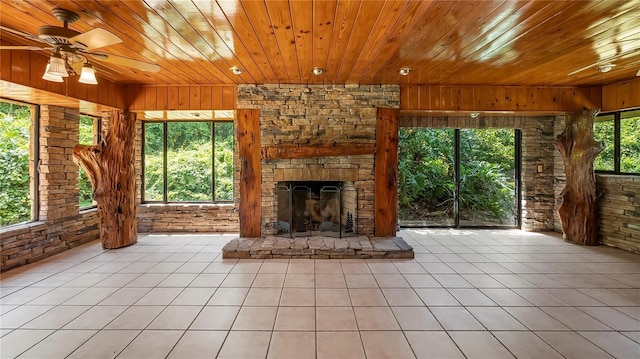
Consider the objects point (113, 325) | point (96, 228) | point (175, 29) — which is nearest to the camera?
point (113, 325)

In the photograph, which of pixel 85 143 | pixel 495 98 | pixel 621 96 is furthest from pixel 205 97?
pixel 621 96

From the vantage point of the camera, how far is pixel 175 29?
2502 mm

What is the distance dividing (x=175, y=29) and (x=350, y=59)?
179cm

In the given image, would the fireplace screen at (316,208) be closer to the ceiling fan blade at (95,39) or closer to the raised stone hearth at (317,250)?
the raised stone hearth at (317,250)

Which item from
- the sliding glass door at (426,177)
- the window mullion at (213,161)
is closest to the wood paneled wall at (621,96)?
the sliding glass door at (426,177)

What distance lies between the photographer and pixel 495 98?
432 centimetres

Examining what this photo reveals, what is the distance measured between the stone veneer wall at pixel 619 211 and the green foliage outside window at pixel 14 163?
834 centimetres

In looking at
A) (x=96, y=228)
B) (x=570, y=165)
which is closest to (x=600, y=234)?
(x=570, y=165)

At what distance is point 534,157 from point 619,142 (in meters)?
1.13

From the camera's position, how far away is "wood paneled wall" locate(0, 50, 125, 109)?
8.83 ft

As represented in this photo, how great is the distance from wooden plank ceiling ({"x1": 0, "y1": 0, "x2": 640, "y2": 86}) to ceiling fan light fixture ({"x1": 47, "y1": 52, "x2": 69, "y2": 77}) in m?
0.45

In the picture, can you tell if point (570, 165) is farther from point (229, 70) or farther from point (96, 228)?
point (96, 228)

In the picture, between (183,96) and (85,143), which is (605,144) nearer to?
(183,96)

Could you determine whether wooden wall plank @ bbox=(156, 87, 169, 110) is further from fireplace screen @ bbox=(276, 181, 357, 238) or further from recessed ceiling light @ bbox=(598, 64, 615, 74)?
recessed ceiling light @ bbox=(598, 64, 615, 74)
